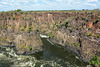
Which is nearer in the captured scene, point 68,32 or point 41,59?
point 41,59

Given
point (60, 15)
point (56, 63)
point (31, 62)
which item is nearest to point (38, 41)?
point (31, 62)

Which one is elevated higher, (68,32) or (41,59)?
(68,32)

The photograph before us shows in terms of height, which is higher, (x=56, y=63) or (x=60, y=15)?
(x=60, y=15)

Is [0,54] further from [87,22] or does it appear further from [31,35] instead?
[87,22]

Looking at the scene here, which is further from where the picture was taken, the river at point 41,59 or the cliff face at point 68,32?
the cliff face at point 68,32

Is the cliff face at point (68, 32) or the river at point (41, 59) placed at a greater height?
the cliff face at point (68, 32)
